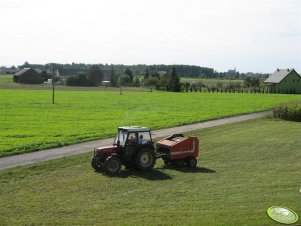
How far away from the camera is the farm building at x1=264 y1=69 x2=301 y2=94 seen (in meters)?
108

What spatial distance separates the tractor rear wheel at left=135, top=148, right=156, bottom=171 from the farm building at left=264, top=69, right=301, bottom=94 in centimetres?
9500

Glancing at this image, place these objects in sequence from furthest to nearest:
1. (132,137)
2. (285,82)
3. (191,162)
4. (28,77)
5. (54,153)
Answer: (28,77), (285,82), (54,153), (191,162), (132,137)

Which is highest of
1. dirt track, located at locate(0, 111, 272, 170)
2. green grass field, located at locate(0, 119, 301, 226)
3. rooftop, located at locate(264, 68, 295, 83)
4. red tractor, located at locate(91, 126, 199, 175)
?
rooftop, located at locate(264, 68, 295, 83)

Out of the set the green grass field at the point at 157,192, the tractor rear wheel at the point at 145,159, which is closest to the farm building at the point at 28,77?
the green grass field at the point at 157,192

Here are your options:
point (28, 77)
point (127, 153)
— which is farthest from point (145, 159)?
point (28, 77)

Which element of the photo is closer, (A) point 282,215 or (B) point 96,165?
(A) point 282,215

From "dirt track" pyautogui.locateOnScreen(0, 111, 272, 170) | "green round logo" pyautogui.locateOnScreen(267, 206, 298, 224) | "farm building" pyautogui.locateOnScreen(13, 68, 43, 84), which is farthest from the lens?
"farm building" pyautogui.locateOnScreen(13, 68, 43, 84)

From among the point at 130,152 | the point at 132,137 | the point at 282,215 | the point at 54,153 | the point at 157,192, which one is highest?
the point at 132,137

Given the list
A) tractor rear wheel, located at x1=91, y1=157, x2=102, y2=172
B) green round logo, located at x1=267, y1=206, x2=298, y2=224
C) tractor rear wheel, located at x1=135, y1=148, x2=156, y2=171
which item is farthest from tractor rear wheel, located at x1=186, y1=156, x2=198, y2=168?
green round logo, located at x1=267, y1=206, x2=298, y2=224

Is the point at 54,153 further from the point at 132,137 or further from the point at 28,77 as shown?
the point at 28,77

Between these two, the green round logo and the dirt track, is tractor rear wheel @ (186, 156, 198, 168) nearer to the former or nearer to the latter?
the dirt track

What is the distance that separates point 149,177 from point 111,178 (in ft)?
4.62

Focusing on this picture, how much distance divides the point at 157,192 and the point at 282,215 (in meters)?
4.11

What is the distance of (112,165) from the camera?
16.7 meters
